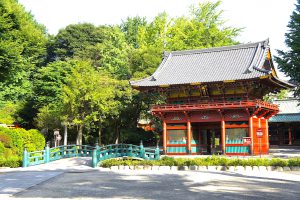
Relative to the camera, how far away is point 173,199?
38.5 ft

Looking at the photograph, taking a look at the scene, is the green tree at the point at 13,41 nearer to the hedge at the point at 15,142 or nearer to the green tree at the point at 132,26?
the hedge at the point at 15,142

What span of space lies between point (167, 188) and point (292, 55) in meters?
26.2

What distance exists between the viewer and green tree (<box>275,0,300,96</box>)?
34219mm

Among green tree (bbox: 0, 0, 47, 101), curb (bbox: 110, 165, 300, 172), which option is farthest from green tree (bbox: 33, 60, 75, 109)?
curb (bbox: 110, 165, 300, 172)


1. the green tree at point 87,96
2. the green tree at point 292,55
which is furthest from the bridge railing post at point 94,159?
the green tree at point 292,55

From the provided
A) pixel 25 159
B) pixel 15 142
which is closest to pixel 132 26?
pixel 15 142

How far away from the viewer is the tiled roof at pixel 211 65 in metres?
32.8

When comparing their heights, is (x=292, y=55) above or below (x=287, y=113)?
above

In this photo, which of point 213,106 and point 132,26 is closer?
point 213,106

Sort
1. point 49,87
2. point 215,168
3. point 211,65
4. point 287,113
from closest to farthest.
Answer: point 215,168, point 211,65, point 49,87, point 287,113

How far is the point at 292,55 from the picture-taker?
35.3 meters

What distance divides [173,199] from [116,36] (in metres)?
50.3

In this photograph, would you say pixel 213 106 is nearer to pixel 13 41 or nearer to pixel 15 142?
pixel 15 142

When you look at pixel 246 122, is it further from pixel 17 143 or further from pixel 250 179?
pixel 17 143
